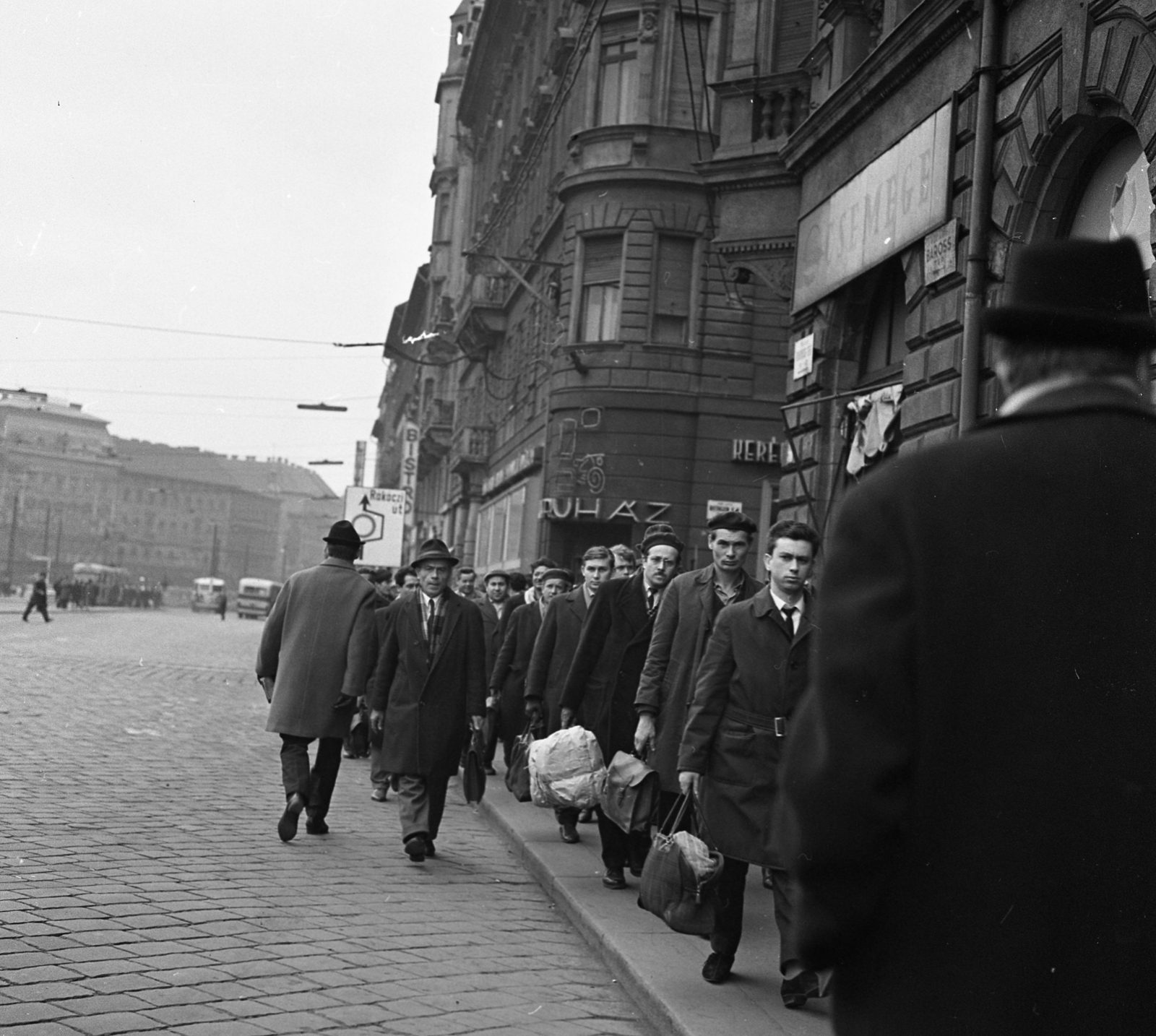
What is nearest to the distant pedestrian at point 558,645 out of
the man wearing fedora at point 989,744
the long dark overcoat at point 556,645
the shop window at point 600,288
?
the long dark overcoat at point 556,645

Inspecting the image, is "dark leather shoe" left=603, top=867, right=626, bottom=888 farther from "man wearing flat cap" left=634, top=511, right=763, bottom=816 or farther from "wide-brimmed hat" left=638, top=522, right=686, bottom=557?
"wide-brimmed hat" left=638, top=522, right=686, bottom=557

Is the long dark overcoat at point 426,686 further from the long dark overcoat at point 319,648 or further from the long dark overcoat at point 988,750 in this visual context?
the long dark overcoat at point 988,750

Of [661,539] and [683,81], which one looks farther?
[683,81]

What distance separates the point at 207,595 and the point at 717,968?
104m

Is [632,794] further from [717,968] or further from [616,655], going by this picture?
[616,655]

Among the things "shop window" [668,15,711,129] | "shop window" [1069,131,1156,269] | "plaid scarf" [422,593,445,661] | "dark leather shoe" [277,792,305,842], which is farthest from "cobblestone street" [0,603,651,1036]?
"shop window" [668,15,711,129]

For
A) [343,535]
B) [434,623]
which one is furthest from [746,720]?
[343,535]

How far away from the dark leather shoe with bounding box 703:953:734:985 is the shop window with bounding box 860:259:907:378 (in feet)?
24.8

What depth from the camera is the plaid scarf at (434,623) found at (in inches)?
386

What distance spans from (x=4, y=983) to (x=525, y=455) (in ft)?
83.6

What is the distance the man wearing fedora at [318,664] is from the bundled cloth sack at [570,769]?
162 centimetres

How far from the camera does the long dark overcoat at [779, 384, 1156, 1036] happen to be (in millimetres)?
2275

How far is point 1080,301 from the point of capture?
8.09 feet

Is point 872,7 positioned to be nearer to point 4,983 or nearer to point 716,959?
point 716,959
